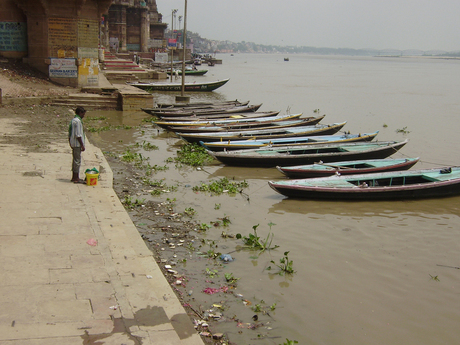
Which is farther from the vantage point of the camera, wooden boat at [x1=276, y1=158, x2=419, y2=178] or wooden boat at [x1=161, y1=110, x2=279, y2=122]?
wooden boat at [x1=161, y1=110, x2=279, y2=122]

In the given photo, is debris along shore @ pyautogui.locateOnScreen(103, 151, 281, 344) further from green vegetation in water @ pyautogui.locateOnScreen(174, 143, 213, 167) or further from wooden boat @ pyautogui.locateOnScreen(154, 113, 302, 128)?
wooden boat @ pyautogui.locateOnScreen(154, 113, 302, 128)

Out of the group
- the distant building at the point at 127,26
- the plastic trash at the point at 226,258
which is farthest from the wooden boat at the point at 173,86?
the plastic trash at the point at 226,258

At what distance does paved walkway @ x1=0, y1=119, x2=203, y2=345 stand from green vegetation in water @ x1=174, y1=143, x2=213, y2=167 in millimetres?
5255

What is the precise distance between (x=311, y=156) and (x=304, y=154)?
256 millimetres

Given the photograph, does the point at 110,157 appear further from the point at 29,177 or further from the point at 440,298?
the point at 440,298

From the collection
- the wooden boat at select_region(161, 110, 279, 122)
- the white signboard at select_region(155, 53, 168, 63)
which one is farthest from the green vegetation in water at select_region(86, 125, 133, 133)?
the white signboard at select_region(155, 53, 168, 63)

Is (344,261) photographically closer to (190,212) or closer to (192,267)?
(192,267)

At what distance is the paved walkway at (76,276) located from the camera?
13.2ft

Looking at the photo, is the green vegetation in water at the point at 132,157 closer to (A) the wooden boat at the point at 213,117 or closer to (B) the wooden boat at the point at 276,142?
Answer: (B) the wooden boat at the point at 276,142

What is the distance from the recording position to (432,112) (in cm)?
2897

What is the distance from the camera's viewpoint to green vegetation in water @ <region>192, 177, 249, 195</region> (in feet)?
34.0

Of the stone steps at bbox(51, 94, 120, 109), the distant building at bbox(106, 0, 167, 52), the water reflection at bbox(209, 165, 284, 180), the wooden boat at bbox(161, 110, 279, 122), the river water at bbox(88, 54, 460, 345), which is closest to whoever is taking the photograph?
the river water at bbox(88, 54, 460, 345)

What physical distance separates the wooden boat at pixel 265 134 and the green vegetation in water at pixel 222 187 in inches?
130

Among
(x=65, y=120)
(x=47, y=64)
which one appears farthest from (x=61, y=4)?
(x=65, y=120)
